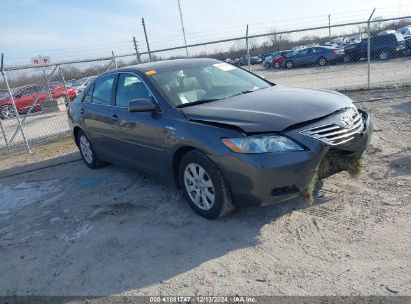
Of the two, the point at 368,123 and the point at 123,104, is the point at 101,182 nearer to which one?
the point at 123,104

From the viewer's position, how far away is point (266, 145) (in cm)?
358

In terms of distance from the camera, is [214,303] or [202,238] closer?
[214,303]

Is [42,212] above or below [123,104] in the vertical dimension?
below

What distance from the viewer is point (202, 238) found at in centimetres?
386

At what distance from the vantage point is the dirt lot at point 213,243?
3117 mm

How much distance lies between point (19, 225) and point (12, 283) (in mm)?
1441

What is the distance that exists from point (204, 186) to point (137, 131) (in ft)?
4.21

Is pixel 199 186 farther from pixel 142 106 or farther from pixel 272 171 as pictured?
pixel 142 106

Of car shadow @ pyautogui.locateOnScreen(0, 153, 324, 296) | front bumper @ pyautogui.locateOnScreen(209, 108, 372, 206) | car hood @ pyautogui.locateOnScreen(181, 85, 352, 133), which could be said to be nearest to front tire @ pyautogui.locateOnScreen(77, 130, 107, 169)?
car shadow @ pyautogui.locateOnScreen(0, 153, 324, 296)

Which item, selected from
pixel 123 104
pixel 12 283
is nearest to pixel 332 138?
pixel 123 104

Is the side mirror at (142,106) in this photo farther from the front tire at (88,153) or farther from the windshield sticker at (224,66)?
the front tire at (88,153)

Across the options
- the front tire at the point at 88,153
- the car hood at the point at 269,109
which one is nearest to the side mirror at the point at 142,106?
the car hood at the point at 269,109

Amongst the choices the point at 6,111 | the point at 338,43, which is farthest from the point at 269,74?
the point at 6,111

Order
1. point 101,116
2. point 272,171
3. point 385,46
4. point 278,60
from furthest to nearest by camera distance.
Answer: point 278,60 < point 385,46 < point 101,116 < point 272,171
